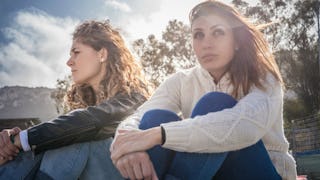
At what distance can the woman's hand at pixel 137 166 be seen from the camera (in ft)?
5.41

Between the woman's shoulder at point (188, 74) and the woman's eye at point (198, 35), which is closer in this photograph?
the woman's eye at point (198, 35)

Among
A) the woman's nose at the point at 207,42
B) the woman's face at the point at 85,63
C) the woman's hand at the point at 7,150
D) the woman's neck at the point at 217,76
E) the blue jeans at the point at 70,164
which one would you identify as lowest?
the blue jeans at the point at 70,164

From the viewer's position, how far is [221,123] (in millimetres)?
1711

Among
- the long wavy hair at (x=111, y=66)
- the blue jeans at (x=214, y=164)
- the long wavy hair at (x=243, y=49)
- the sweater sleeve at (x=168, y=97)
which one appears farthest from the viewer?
the long wavy hair at (x=111, y=66)

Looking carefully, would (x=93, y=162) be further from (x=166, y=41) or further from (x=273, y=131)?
(x=166, y=41)

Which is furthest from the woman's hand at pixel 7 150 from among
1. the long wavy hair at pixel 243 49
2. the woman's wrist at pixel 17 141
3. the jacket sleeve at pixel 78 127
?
the long wavy hair at pixel 243 49

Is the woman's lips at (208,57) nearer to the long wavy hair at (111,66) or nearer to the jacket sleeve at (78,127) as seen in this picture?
the jacket sleeve at (78,127)

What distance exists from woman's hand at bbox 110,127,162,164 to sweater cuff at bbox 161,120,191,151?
0.13 feet

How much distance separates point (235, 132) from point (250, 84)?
44 cm

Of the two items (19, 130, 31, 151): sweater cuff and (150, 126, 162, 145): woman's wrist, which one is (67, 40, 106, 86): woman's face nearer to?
(19, 130, 31, 151): sweater cuff

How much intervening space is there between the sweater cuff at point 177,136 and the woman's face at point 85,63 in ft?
4.40

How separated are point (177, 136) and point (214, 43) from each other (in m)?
0.75

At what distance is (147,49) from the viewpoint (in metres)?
26.2

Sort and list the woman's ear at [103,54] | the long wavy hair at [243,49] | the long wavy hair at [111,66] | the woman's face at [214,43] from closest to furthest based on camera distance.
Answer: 1. the long wavy hair at [243,49]
2. the woman's face at [214,43]
3. the long wavy hair at [111,66]
4. the woman's ear at [103,54]
